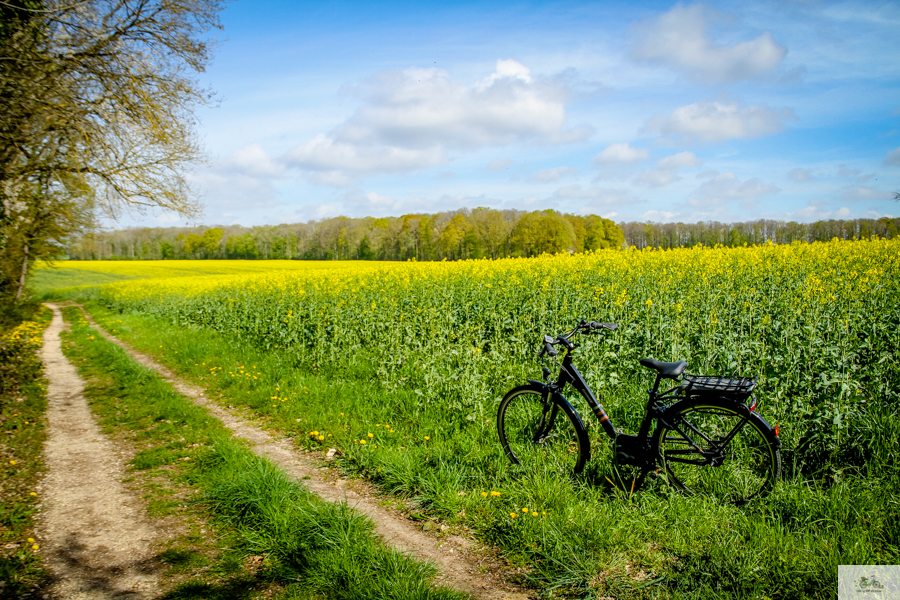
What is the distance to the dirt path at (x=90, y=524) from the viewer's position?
3.34 meters

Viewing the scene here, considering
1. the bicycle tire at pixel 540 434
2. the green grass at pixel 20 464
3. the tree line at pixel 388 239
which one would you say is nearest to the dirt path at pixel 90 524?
the green grass at pixel 20 464

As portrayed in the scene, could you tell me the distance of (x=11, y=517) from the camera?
13.8 ft

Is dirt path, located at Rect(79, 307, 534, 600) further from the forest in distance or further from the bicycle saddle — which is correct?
the forest in distance

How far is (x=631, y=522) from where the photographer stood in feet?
11.8

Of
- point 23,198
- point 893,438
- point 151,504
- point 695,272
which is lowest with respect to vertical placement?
point 151,504

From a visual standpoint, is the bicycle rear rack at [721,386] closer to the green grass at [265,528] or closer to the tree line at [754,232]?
the green grass at [265,528]

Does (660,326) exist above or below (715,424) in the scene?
above

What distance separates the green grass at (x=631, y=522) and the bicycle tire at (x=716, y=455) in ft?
0.60

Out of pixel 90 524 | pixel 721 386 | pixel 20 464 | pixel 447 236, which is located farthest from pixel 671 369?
pixel 447 236

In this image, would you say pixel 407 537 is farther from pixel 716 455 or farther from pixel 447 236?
pixel 447 236

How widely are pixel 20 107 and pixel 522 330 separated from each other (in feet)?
30.3

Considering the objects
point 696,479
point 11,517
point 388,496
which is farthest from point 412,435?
point 11,517

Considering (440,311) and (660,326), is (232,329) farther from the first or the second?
(660,326)

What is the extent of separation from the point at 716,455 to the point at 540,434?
164 centimetres
